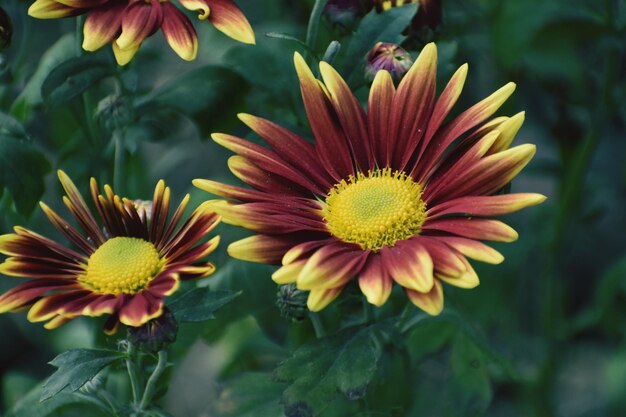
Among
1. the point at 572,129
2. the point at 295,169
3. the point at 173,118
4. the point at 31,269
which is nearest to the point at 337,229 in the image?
the point at 295,169

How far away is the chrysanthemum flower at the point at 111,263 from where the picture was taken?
1072 millimetres

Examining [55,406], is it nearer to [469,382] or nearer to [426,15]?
[469,382]

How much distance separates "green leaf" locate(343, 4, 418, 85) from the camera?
1.34 m

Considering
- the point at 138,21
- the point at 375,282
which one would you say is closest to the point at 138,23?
the point at 138,21

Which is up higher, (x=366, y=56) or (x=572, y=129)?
(x=366, y=56)

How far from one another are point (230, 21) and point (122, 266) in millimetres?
313

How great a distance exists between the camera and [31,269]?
1.16 meters

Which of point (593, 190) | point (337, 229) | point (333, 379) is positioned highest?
point (337, 229)

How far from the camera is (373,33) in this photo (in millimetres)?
1360

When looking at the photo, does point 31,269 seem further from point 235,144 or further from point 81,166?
point 81,166

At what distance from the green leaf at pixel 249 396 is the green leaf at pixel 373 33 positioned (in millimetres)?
398

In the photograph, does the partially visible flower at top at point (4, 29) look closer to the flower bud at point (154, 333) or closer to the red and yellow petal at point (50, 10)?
the red and yellow petal at point (50, 10)

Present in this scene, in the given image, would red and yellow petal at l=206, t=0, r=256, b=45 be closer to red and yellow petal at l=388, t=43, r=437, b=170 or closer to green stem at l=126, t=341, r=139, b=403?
red and yellow petal at l=388, t=43, r=437, b=170

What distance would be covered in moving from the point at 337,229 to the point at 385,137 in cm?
13
